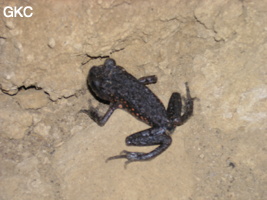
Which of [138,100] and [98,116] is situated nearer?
[138,100]

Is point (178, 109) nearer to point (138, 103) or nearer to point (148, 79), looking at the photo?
point (138, 103)

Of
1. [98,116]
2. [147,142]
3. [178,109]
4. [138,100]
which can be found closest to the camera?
[147,142]

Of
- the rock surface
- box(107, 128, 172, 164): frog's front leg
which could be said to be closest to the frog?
box(107, 128, 172, 164): frog's front leg

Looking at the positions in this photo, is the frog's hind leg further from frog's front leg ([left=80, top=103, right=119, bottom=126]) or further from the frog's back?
frog's front leg ([left=80, top=103, right=119, bottom=126])

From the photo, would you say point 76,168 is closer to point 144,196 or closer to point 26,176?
point 26,176

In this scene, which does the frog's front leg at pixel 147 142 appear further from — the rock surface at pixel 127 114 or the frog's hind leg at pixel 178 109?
the frog's hind leg at pixel 178 109

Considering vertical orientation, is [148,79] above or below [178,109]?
above

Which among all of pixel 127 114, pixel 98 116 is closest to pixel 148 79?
pixel 127 114
